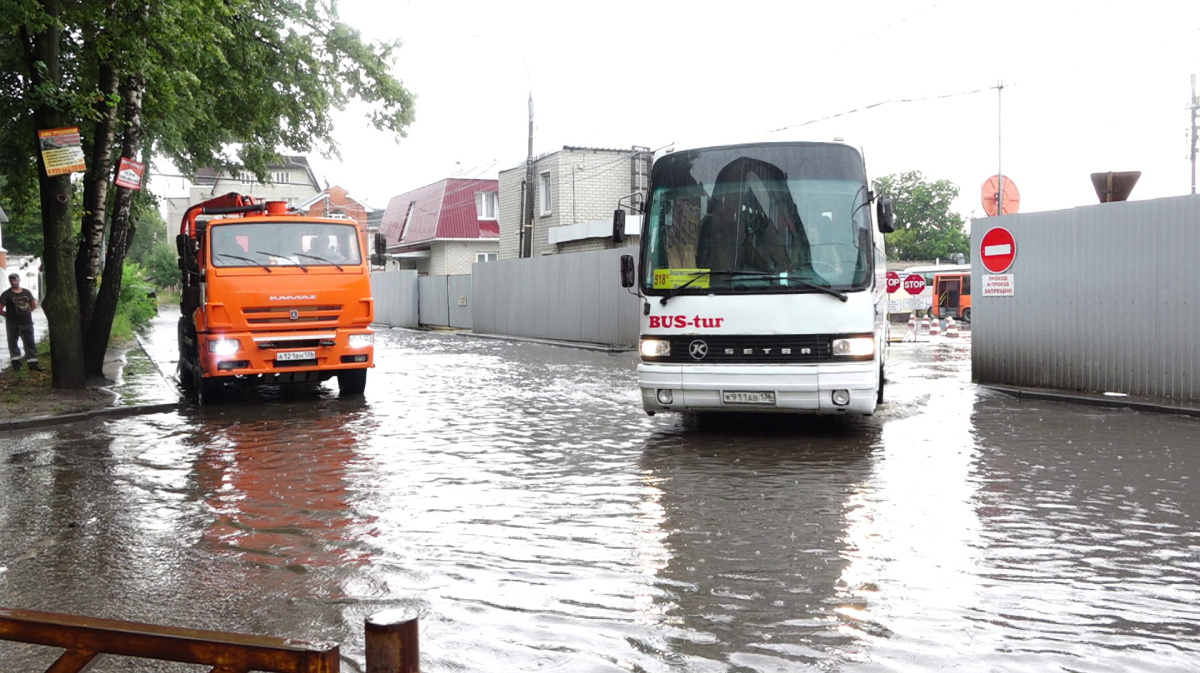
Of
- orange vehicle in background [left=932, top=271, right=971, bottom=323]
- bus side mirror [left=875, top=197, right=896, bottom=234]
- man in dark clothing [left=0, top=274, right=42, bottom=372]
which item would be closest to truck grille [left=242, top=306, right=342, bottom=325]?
man in dark clothing [left=0, top=274, right=42, bottom=372]

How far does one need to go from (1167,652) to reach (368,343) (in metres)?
11.4

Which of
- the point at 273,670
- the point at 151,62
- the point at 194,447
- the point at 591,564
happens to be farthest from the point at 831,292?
the point at 151,62

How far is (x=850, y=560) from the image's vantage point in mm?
5742

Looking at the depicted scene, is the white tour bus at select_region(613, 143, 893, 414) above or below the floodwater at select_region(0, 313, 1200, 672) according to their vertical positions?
above

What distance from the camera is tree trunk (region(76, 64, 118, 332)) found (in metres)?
14.7

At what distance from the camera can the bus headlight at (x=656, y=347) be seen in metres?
10.1

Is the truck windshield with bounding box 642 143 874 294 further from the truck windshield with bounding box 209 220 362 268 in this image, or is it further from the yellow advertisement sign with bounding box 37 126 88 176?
the yellow advertisement sign with bounding box 37 126 88 176

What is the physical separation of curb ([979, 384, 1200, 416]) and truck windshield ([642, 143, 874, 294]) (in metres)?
4.92

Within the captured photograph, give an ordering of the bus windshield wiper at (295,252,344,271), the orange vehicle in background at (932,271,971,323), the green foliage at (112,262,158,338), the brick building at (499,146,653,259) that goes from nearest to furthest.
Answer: the bus windshield wiper at (295,252,344,271) < the green foliage at (112,262,158,338) < the brick building at (499,146,653,259) < the orange vehicle in background at (932,271,971,323)

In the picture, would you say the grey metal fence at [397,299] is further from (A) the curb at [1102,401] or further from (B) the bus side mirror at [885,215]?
(B) the bus side mirror at [885,215]

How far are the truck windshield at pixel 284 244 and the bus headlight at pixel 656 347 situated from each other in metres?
5.58

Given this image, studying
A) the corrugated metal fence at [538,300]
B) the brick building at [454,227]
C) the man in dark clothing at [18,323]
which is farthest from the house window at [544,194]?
the man in dark clothing at [18,323]

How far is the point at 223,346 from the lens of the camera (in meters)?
13.2

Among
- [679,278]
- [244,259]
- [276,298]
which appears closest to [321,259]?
[276,298]
